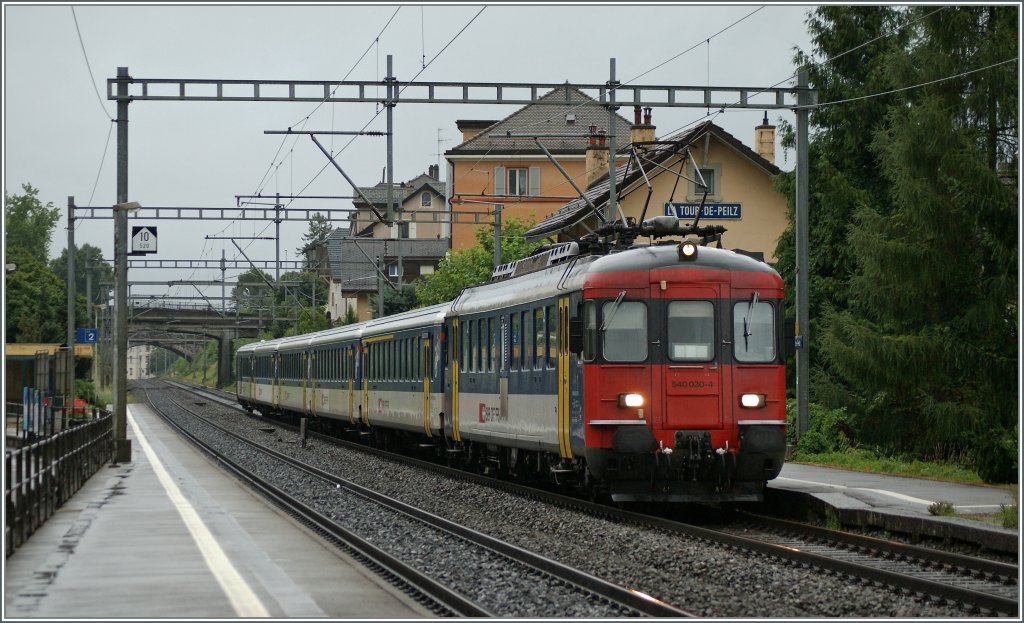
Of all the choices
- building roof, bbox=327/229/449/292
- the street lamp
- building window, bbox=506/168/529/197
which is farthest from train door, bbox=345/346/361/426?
building roof, bbox=327/229/449/292

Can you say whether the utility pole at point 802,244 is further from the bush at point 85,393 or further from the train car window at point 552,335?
the bush at point 85,393

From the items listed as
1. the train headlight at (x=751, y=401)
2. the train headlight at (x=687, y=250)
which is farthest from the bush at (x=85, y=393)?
the train headlight at (x=751, y=401)

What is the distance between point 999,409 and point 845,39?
13.2 metres

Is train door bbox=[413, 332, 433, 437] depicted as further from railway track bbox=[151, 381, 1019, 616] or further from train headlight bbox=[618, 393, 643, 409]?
train headlight bbox=[618, 393, 643, 409]

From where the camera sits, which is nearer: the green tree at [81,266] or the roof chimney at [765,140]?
the roof chimney at [765,140]

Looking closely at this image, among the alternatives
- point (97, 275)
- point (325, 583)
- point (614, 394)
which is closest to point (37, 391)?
point (614, 394)

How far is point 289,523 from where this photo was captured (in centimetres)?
1551

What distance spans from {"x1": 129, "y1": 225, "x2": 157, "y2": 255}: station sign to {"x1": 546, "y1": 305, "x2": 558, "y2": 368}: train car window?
35.5 ft

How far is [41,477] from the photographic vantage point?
14195 mm

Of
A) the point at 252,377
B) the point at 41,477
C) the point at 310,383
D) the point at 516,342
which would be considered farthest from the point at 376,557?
the point at 252,377

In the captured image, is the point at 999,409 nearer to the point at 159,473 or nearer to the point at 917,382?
the point at 917,382

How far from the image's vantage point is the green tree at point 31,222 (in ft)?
318

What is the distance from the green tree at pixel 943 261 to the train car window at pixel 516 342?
6.34 meters

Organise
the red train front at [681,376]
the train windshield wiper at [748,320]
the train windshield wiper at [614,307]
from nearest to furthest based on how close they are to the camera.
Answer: the red train front at [681,376], the train windshield wiper at [614,307], the train windshield wiper at [748,320]
